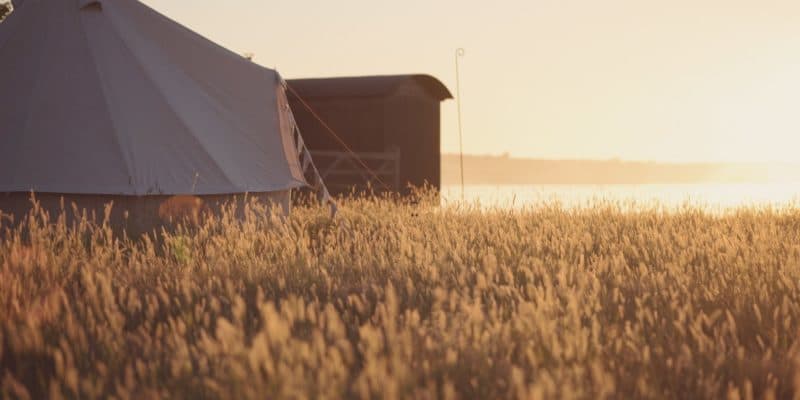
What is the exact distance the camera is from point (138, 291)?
168 inches

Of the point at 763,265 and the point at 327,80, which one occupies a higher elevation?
the point at 327,80

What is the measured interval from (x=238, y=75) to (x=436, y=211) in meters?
3.28

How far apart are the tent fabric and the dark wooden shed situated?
7.92m

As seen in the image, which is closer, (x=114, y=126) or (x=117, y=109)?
(x=114, y=126)

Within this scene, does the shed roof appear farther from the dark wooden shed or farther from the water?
the water

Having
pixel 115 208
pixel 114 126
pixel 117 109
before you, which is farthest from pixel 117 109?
pixel 115 208

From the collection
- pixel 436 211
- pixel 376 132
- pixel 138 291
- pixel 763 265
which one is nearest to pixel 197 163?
pixel 436 211

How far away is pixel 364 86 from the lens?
18188mm

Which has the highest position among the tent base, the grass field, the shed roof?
the shed roof

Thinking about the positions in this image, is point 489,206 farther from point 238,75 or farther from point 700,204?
point 238,75

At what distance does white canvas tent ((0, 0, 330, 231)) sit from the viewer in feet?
26.5

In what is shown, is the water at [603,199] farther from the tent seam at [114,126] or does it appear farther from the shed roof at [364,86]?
the shed roof at [364,86]

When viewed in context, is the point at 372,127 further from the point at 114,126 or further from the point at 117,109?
the point at 114,126

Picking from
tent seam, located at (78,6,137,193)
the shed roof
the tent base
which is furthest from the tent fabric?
the shed roof
